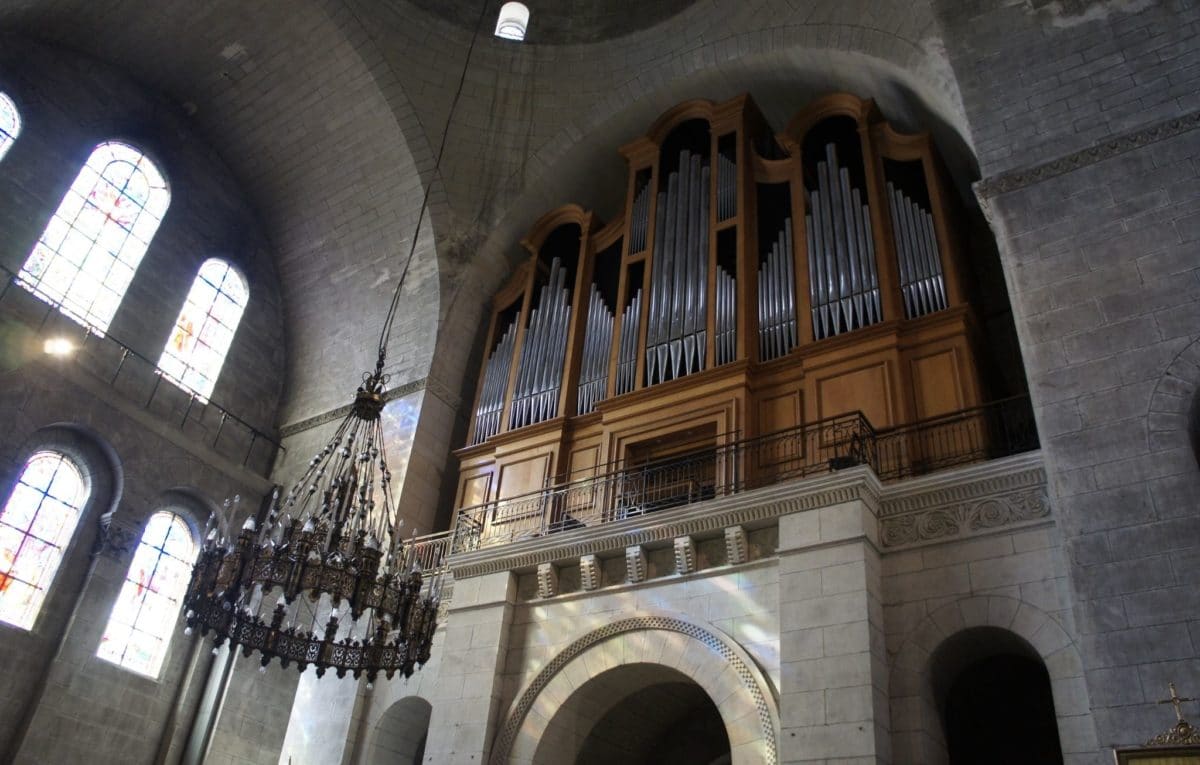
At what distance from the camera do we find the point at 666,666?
8.41 meters

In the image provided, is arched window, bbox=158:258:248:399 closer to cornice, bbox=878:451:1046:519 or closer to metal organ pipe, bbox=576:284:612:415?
metal organ pipe, bbox=576:284:612:415

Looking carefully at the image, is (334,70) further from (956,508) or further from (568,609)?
(956,508)

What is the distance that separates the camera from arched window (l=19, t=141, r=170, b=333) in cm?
1232

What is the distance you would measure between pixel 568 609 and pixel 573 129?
814cm

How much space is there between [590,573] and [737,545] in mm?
1573

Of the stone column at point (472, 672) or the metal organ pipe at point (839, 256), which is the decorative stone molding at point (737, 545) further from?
the metal organ pipe at point (839, 256)

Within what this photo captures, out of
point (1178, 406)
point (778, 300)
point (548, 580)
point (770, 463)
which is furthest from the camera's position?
point (778, 300)

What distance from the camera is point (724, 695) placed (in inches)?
310

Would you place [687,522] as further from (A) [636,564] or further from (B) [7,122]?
→ (B) [7,122]

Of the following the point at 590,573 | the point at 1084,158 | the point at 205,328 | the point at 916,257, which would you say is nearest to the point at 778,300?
the point at 916,257

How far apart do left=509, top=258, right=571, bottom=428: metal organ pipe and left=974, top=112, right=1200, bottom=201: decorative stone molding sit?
5.85 meters

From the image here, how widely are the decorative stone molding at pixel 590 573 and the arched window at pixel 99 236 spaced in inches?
300

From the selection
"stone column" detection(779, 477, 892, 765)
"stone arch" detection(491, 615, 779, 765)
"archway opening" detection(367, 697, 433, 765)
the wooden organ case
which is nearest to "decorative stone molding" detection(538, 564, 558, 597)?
"stone arch" detection(491, 615, 779, 765)

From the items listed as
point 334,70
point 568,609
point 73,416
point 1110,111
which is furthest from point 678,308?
point 73,416
